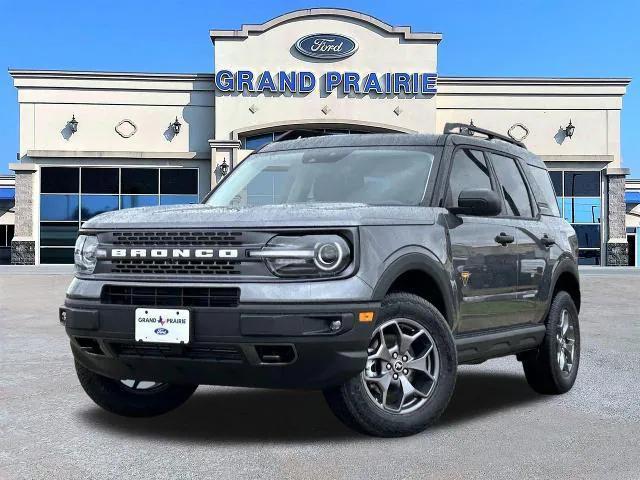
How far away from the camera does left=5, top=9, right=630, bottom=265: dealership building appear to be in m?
35.6

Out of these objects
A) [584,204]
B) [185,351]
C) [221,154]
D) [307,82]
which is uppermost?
[307,82]

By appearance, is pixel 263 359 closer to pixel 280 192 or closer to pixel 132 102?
pixel 280 192

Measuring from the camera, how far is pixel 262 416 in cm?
534

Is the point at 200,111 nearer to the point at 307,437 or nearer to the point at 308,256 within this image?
the point at 307,437

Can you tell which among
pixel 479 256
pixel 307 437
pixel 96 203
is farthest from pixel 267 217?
pixel 96 203

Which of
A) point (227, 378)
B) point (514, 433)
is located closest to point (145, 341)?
point (227, 378)

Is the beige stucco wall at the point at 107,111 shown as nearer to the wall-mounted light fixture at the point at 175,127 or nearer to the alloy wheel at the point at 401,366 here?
the wall-mounted light fixture at the point at 175,127

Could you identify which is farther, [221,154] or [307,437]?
[221,154]

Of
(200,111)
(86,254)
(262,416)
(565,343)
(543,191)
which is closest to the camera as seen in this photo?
(86,254)

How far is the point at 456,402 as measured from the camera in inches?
235

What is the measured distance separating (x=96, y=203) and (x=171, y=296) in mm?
32698

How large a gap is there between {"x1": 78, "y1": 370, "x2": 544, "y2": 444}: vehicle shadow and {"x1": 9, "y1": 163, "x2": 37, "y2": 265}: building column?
31.5 m

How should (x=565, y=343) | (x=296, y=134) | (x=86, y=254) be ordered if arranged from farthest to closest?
(x=565, y=343) < (x=296, y=134) < (x=86, y=254)

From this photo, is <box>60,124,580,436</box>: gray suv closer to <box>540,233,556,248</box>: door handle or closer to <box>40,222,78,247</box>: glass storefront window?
<box>540,233,556,248</box>: door handle
